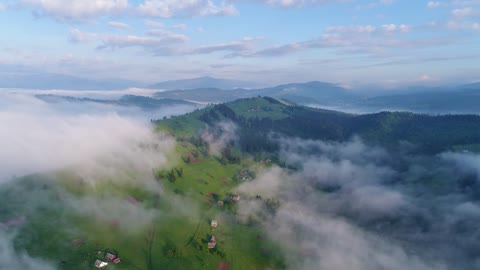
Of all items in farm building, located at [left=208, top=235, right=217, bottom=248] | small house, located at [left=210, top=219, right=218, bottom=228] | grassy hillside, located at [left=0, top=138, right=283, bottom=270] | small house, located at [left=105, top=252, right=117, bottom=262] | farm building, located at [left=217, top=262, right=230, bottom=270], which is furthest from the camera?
small house, located at [left=210, top=219, right=218, bottom=228]

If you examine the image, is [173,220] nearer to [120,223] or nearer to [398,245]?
→ [120,223]

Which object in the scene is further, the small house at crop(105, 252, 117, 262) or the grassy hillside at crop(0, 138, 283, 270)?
the grassy hillside at crop(0, 138, 283, 270)

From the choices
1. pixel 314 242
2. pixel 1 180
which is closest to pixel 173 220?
pixel 314 242

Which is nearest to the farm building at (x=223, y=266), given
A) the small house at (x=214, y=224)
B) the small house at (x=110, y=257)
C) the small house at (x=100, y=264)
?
the small house at (x=214, y=224)

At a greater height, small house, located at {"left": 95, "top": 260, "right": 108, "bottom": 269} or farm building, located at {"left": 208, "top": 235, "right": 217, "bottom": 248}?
small house, located at {"left": 95, "top": 260, "right": 108, "bottom": 269}

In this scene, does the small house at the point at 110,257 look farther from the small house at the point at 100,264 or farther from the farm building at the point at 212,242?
the farm building at the point at 212,242

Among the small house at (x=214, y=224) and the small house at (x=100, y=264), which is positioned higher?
the small house at (x=100, y=264)

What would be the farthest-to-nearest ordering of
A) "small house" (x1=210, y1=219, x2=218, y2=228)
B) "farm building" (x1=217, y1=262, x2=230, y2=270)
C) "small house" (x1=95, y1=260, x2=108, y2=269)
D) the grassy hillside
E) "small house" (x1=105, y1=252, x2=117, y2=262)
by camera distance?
"small house" (x1=210, y1=219, x2=218, y2=228) → "farm building" (x1=217, y1=262, x2=230, y2=270) → the grassy hillside → "small house" (x1=105, y1=252, x2=117, y2=262) → "small house" (x1=95, y1=260, x2=108, y2=269)

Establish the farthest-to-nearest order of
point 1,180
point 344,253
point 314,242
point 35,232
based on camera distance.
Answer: point 1,180 < point 314,242 < point 344,253 < point 35,232

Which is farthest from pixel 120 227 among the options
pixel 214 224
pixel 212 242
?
pixel 214 224

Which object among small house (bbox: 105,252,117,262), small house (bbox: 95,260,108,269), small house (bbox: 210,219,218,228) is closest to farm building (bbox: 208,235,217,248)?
small house (bbox: 210,219,218,228)

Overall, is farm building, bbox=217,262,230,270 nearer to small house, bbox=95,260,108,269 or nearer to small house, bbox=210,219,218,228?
small house, bbox=210,219,218,228
